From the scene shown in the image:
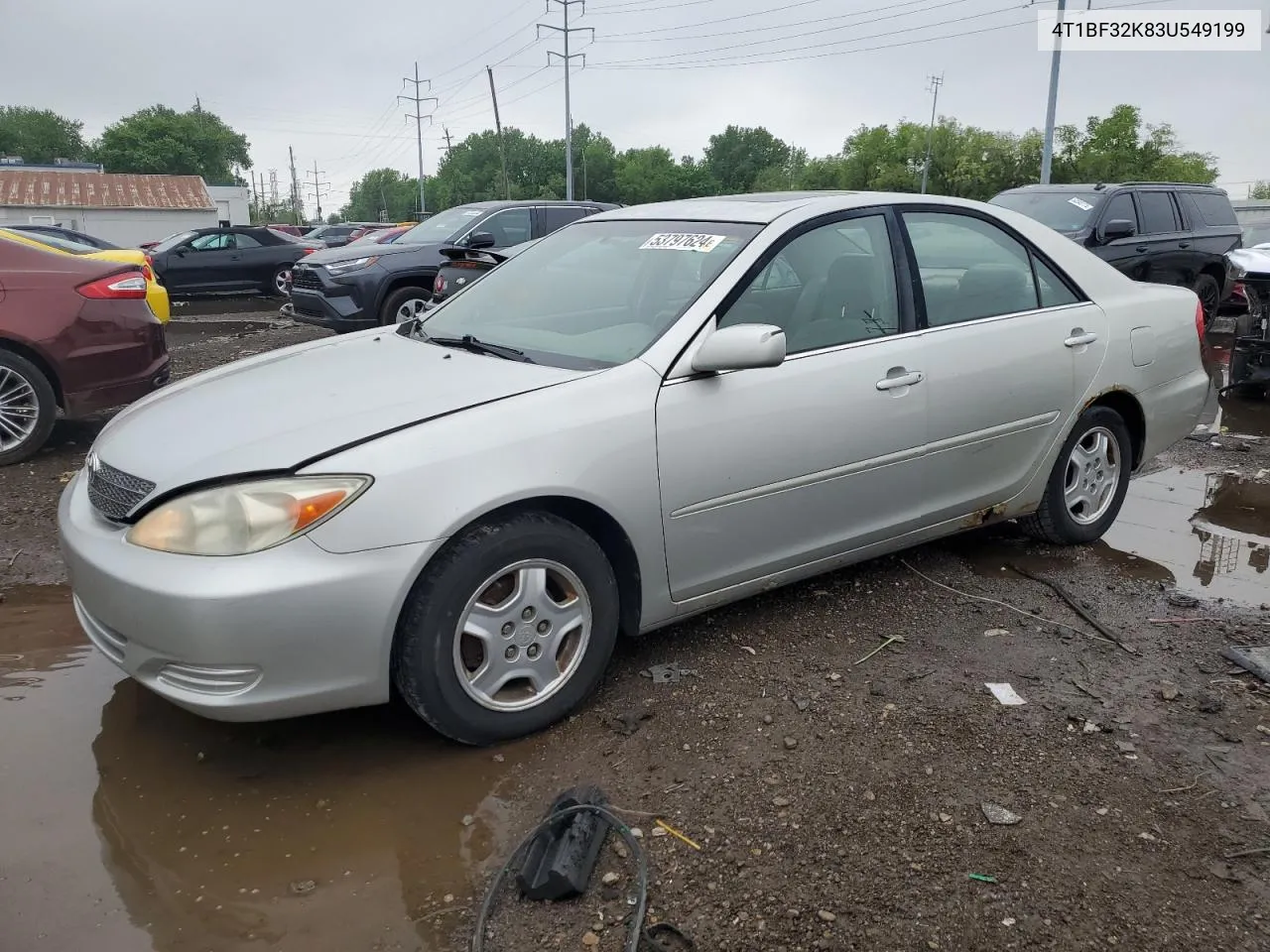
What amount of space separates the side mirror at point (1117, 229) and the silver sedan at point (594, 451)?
654 cm

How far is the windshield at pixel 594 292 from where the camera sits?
3408 millimetres

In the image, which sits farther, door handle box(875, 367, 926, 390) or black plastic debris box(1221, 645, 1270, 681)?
door handle box(875, 367, 926, 390)

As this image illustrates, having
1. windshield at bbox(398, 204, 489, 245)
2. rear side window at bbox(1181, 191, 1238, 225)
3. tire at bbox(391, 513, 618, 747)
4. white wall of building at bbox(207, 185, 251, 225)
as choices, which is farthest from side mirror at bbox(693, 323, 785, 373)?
white wall of building at bbox(207, 185, 251, 225)

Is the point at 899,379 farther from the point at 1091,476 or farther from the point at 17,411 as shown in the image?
the point at 17,411

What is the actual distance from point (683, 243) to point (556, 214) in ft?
28.0

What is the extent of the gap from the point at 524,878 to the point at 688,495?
1281 millimetres

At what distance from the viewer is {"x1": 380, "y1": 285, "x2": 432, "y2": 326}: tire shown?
10789mm

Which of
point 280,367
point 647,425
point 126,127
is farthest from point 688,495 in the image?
point 126,127

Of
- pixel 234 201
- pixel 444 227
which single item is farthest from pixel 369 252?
pixel 234 201

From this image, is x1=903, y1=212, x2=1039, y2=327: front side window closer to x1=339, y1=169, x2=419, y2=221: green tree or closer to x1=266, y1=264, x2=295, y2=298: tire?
x1=266, y1=264, x2=295, y2=298: tire

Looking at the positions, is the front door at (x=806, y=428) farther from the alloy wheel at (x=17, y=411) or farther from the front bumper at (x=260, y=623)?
the alloy wheel at (x=17, y=411)

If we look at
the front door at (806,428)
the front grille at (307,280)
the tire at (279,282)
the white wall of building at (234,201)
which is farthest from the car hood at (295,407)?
the white wall of building at (234,201)

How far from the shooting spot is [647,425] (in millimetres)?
3086

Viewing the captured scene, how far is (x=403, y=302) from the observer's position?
1088 centimetres
